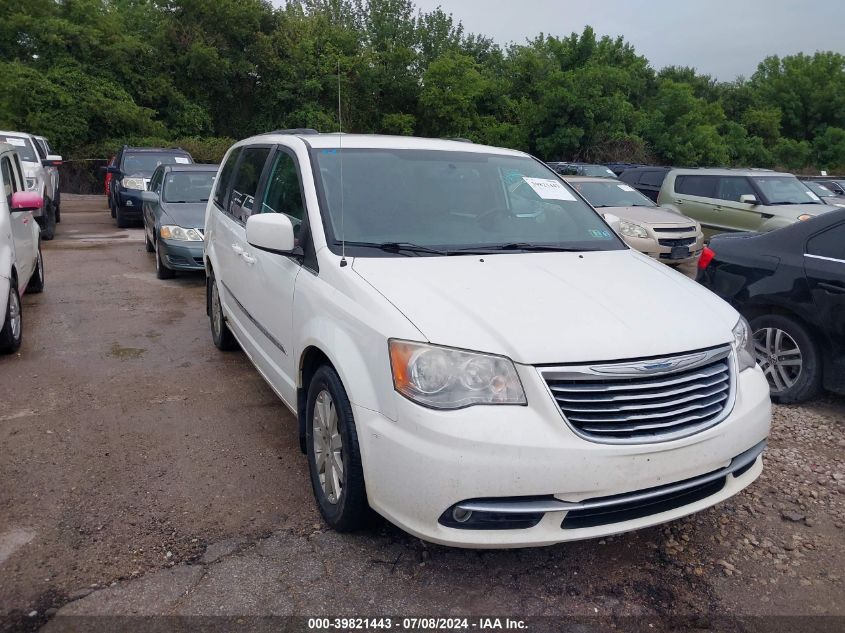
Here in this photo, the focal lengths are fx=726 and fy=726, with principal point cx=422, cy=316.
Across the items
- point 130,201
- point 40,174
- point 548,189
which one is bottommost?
point 130,201

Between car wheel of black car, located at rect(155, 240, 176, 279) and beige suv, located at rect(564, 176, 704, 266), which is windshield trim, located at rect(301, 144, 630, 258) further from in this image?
beige suv, located at rect(564, 176, 704, 266)

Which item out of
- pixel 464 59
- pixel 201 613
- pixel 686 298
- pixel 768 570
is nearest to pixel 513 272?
pixel 686 298

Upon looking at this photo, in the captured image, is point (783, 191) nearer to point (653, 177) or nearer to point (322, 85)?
point (653, 177)

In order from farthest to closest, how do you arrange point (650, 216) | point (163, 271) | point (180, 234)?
point (650, 216) < point (163, 271) < point (180, 234)

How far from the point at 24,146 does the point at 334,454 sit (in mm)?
13549

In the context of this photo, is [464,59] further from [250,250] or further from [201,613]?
[201,613]

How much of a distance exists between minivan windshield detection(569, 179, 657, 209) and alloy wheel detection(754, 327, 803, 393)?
6.91 m

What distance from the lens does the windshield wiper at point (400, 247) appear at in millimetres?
3558

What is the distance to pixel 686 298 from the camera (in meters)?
3.36

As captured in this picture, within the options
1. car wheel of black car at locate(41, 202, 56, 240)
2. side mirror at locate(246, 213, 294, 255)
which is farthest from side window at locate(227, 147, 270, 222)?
car wheel of black car at locate(41, 202, 56, 240)

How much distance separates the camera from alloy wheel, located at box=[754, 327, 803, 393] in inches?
199

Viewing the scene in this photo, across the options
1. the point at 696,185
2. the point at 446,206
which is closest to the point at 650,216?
the point at 696,185

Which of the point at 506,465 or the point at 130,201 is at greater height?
the point at 506,465

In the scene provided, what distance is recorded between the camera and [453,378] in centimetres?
274
